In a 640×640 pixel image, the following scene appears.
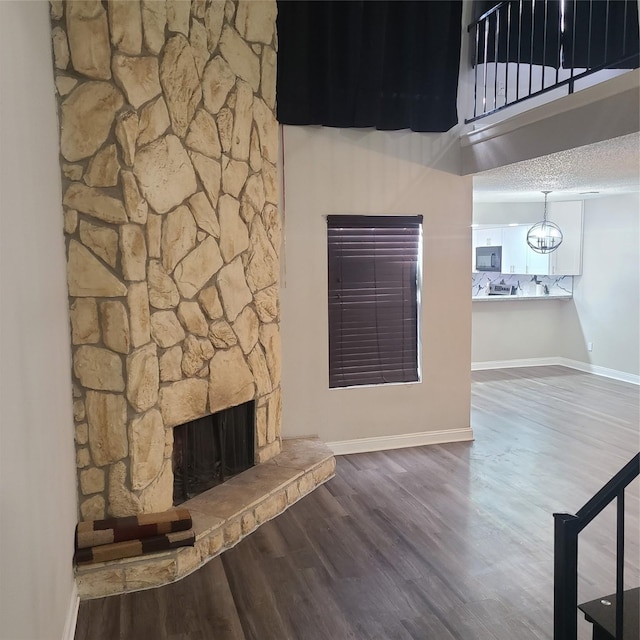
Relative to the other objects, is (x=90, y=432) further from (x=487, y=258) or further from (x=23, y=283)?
(x=487, y=258)

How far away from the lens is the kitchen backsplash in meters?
Result: 8.54

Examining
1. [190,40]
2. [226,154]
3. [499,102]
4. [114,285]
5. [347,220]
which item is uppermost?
[499,102]

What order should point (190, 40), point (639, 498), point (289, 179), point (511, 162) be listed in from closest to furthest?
point (190, 40) → point (639, 498) → point (511, 162) → point (289, 179)

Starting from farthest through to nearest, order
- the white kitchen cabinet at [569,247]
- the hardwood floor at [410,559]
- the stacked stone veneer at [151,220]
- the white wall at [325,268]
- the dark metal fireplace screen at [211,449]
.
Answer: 1. the white kitchen cabinet at [569,247]
2. the white wall at [325,268]
3. the dark metal fireplace screen at [211,449]
4. the stacked stone veneer at [151,220]
5. the hardwood floor at [410,559]

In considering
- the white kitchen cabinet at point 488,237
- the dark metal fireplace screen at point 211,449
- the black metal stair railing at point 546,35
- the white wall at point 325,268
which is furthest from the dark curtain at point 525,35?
the white kitchen cabinet at point 488,237

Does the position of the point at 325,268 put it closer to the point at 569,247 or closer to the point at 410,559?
the point at 410,559

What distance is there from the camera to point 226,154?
3.50 m

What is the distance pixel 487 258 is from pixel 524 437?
13.6 feet

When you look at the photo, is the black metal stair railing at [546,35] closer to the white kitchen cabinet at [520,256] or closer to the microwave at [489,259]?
the white kitchen cabinet at [520,256]

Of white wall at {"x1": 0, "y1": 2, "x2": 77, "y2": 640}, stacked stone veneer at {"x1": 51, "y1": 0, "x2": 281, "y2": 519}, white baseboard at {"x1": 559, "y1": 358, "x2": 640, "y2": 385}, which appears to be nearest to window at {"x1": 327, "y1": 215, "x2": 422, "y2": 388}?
stacked stone veneer at {"x1": 51, "y1": 0, "x2": 281, "y2": 519}

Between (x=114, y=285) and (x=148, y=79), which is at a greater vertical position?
(x=148, y=79)

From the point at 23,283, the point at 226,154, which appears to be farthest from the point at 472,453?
the point at 23,283

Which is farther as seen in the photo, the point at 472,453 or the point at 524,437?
the point at 524,437

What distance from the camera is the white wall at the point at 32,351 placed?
Result: 5.12 ft
